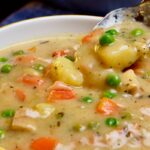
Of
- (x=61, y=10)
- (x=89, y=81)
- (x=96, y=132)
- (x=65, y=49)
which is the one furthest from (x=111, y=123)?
(x=61, y=10)

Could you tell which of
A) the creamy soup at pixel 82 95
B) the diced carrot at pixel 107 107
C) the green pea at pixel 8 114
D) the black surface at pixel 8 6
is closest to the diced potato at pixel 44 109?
the creamy soup at pixel 82 95

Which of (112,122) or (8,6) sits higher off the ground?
(112,122)

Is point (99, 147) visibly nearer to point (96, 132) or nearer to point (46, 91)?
point (96, 132)

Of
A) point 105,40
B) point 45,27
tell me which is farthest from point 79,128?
point 45,27

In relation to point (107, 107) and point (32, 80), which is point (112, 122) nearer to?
point (107, 107)

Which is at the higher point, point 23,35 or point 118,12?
point 118,12

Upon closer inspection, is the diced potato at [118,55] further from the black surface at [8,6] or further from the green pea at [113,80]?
the black surface at [8,6]

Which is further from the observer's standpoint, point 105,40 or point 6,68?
point 6,68
